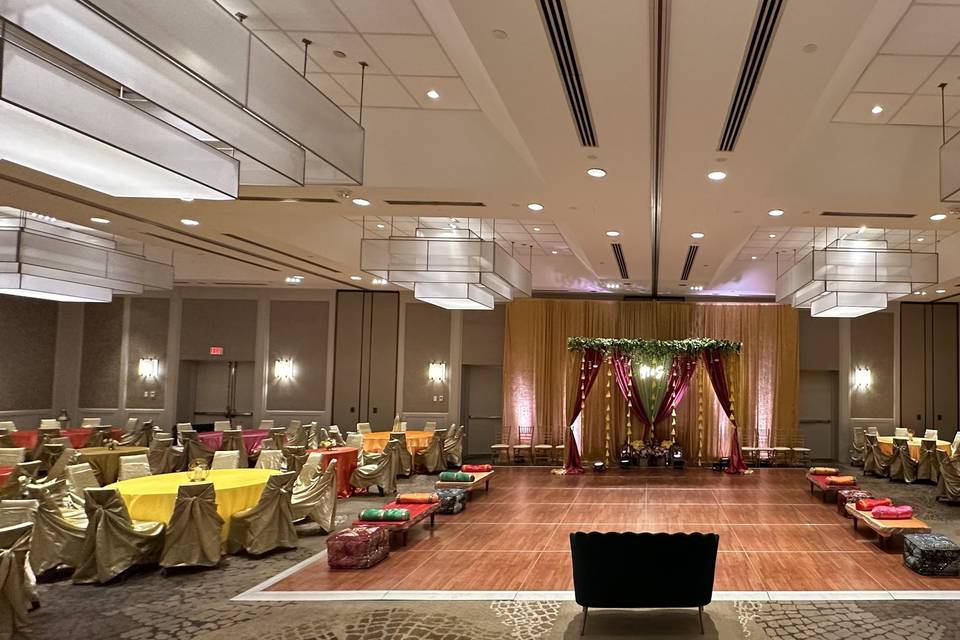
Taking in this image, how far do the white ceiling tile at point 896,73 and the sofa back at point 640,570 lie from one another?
4.20 m

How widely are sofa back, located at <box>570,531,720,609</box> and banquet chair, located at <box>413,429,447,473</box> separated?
9.39 meters

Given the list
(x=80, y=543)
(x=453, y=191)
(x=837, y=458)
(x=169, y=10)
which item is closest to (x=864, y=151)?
(x=453, y=191)

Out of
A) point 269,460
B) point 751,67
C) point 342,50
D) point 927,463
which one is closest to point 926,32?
point 751,67

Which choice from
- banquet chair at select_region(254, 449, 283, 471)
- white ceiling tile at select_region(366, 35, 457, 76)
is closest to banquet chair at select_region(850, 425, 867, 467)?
banquet chair at select_region(254, 449, 283, 471)

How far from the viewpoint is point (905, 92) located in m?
6.41

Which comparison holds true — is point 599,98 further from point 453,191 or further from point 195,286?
point 195,286

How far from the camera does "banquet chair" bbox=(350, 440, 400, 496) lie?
11445 mm

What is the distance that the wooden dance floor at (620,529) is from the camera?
6.64 meters

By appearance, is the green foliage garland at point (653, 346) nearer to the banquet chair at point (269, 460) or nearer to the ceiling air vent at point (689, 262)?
the ceiling air vent at point (689, 262)

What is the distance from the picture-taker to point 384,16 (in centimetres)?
523

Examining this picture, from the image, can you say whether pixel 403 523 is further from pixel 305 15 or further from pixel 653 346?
pixel 653 346

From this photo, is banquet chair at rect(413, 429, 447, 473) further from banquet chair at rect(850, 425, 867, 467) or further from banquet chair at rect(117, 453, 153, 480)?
banquet chair at rect(850, 425, 867, 467)

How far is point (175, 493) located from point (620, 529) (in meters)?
5.53

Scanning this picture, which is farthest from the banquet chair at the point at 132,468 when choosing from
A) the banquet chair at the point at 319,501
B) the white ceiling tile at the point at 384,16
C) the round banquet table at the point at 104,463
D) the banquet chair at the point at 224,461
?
the white ceiling tile at the point at 384,16
